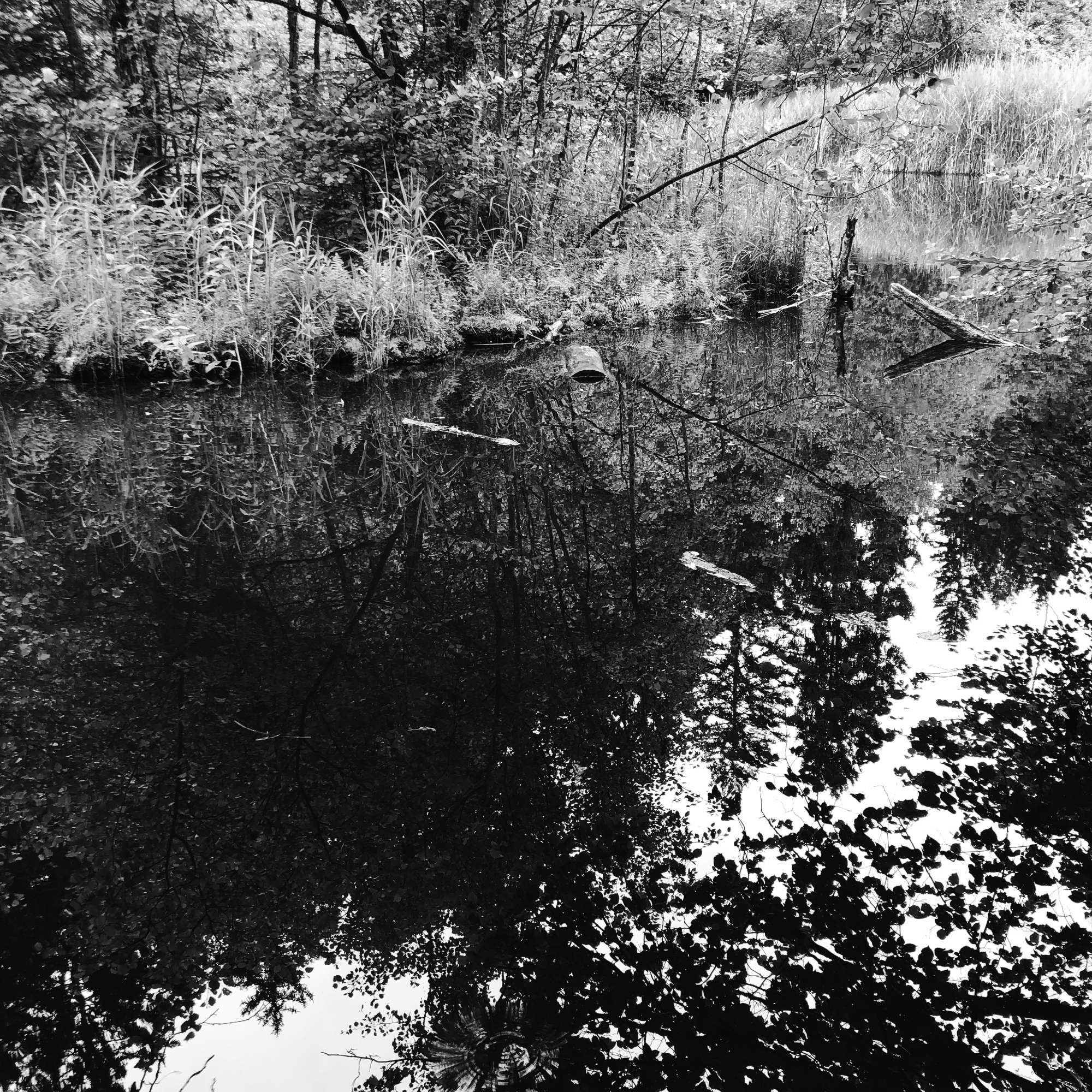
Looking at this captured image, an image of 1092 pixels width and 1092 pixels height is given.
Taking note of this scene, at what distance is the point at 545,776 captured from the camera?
5.30ft

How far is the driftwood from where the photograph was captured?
19.1 feet

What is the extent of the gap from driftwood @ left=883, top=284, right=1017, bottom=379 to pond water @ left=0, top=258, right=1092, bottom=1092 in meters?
2.78

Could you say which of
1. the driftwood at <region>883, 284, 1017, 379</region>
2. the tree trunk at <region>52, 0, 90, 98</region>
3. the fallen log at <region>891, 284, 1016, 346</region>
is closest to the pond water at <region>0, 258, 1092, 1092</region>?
the driftwood at <region>883, 284, 1017, 379</region>

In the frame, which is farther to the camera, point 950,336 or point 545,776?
point 950,336

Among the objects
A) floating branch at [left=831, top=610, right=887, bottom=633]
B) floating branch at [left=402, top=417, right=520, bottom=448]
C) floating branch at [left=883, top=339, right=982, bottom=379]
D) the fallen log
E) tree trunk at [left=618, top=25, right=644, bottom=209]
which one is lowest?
floating branch at [left=402, top=417, right=520, bottom=448]

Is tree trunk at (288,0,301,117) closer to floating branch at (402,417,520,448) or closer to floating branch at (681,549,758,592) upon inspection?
floating branch at (402,417,520,448)

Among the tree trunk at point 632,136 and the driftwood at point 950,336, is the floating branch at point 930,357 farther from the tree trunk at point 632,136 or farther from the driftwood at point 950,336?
the tree trunk at point 632,136

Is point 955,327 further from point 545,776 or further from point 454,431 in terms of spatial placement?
point 545,776

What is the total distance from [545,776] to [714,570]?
1.13 m

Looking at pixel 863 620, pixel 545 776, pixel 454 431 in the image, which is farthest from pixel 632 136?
pixel 545 776

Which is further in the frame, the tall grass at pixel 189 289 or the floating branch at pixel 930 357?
the floating branch at pixel 930 357

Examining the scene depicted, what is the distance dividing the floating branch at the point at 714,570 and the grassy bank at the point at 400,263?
139 inches

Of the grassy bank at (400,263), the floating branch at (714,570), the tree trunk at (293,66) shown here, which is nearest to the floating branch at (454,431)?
the floating branch at (714,570)

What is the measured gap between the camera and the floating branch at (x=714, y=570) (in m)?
2.43
